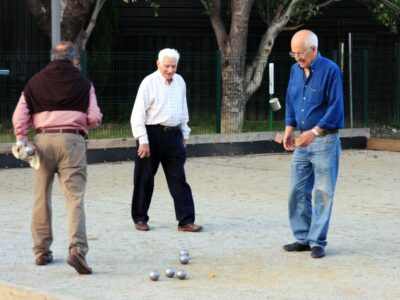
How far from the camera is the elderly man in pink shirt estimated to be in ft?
26.8

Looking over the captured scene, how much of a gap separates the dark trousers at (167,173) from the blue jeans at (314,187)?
4.83 feet

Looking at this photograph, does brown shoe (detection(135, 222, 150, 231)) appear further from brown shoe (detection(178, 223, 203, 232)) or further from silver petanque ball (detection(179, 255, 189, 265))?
silver petanque ball (detection(179, 255, 189, 265))

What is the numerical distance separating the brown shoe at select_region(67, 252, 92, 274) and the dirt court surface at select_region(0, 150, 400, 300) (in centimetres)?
8

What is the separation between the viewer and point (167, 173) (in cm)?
1036

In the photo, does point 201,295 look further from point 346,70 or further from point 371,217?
point 346,70

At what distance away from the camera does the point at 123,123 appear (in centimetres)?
1775

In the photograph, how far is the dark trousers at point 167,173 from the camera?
1017cm

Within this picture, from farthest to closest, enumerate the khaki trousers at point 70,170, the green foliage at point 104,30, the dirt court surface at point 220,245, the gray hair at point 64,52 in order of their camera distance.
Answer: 1. the green foliage at point 104,30
2. the gray hair at point 64,52
3. the khaki trousers at point 70,170
4. the dirt court surface at point 220,245

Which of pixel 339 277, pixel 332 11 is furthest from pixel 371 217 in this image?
pixel 332 11

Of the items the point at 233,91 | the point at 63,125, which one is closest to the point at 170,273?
the point at 63,125

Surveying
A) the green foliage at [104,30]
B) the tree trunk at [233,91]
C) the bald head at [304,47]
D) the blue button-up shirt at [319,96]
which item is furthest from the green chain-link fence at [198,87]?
the bald head at [304,47]

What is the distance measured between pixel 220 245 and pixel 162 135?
4.43 feet

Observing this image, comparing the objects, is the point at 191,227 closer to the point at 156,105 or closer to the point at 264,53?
the point at 156,105

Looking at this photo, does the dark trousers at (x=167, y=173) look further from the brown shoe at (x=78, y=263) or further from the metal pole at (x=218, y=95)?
the metal pole at (x=218, y=95)
